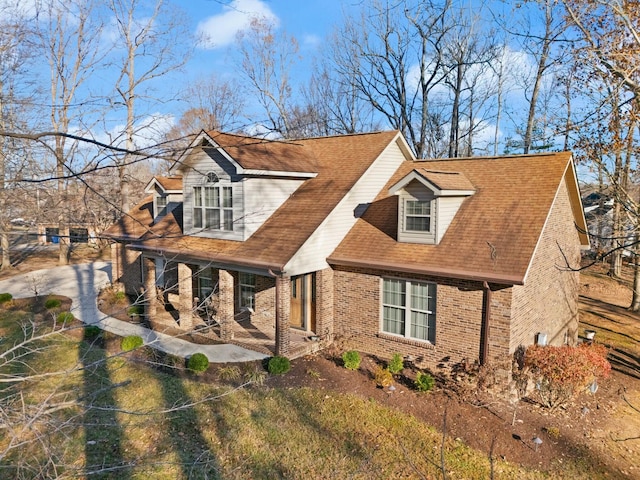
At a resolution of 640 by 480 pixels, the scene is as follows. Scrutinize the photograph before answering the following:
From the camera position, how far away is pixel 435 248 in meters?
12.1

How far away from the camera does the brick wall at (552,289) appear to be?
11.3 m

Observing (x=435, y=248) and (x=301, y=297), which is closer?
(x=435, y=248)

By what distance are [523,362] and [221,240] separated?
9482 millimetres

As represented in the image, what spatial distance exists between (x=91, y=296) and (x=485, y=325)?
17069mm

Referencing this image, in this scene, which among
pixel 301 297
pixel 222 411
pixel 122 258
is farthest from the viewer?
pixel 122 258

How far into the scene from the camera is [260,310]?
1517cm

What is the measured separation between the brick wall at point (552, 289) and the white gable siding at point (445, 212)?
2365 millimetres

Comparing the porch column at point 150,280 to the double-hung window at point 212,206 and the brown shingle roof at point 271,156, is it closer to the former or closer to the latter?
the double-hung window at point 212,206

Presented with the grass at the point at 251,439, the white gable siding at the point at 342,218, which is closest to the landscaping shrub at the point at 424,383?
the grass at the point at 251,439

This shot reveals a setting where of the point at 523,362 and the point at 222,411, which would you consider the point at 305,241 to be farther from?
the point at 523,362

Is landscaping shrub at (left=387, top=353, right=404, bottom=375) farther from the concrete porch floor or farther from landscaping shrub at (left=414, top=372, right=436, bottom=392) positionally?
the concrete porch floor

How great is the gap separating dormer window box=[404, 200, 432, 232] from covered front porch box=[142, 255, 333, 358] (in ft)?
9.28

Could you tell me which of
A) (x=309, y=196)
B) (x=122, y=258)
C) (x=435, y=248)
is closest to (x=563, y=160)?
(x=435, y=248)

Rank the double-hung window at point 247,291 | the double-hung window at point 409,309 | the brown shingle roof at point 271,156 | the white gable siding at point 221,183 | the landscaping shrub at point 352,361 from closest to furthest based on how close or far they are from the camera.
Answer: the landscaping shrub at point 352,361 → the double-hung window at point 409,309 → the brown shingle roof at point 271,156 → the white gable siding at point 221,183 → the double-hung window at point 247,291
